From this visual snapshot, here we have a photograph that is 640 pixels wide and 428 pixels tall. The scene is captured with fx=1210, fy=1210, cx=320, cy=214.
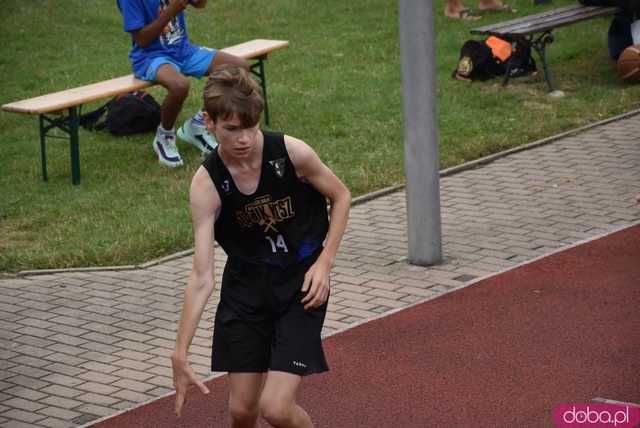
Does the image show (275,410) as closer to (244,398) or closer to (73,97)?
(244,398)

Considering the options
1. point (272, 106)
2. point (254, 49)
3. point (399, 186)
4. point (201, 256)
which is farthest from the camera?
point (272, 106)

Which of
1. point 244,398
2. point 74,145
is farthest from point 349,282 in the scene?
point 74,145

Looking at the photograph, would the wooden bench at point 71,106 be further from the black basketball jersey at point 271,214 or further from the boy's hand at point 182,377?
the boy's hand at point 182,377

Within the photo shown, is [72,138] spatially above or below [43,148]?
above

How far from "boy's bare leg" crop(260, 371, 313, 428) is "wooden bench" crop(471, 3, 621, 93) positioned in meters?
8.43

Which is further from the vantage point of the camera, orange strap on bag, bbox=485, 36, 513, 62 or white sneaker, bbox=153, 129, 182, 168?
orange strap on bag, bbox=485, 36, 513, 62

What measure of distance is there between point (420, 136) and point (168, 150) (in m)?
3.45

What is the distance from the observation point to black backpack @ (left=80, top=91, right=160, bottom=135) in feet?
39.5

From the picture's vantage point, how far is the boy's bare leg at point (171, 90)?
10.7 meters

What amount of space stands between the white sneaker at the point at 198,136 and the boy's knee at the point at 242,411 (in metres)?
6.52

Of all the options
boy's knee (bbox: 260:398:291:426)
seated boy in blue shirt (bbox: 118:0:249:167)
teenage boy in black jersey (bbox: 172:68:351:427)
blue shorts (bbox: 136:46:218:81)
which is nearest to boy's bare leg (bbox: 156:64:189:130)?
seated boy in blue shirt (bbox: 118:0:249:167)

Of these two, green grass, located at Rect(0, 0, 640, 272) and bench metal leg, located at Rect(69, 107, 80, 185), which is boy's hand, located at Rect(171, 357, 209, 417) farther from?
bench metal leg, located at Rect(69, 107, 80, 185)

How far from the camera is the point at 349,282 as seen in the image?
793cm

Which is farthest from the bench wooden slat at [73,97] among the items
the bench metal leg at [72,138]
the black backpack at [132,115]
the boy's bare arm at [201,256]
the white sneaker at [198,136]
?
the boy's bare arm at [201,256]
